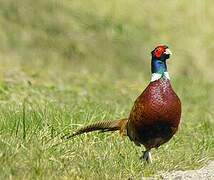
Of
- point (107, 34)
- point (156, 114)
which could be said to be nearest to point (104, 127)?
point (156, 114)

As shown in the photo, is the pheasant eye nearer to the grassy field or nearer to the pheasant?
the pheasant

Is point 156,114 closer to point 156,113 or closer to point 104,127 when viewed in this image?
point 156,113

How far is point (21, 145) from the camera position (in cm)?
668

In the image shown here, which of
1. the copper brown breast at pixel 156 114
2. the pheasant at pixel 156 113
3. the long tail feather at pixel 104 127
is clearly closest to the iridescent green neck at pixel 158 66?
the pheasant at pixel 156 113

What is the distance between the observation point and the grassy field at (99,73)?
7.62 m

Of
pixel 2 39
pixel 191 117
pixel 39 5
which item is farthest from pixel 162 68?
pixel 39 5

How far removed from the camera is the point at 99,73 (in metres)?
15.9

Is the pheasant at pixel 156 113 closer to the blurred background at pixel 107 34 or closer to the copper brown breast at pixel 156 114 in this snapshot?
the copper brown breast at pixel 156 114

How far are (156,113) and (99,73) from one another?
853 centimetres

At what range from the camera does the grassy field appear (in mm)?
7617

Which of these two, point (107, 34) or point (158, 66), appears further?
point (107, 34)

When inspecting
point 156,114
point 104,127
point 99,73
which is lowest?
point 99,73

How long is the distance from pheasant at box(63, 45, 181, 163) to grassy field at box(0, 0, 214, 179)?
0.18 metres

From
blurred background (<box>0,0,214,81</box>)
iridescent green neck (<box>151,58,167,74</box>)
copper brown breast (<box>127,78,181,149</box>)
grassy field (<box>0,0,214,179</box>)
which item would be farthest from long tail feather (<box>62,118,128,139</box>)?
blurred background (<box>0,0,214,81</box>)
